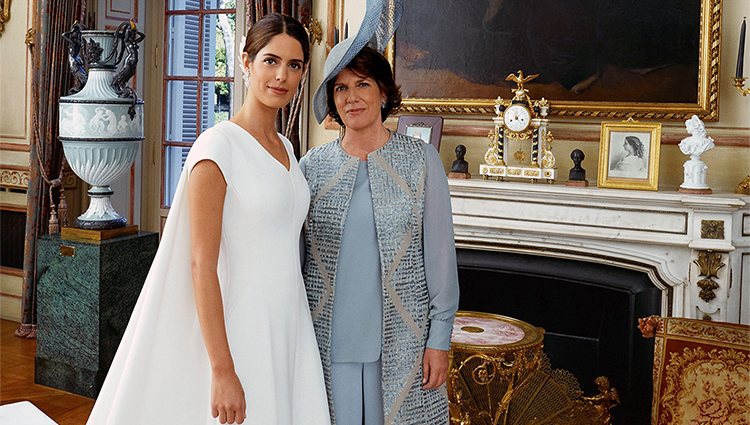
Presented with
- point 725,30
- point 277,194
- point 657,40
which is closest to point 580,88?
point 657,40

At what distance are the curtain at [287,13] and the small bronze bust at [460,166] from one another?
39.5 inches

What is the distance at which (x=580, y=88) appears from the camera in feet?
12.6

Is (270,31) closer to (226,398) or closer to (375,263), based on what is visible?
A: (375,263)

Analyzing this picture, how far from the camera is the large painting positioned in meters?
3.60

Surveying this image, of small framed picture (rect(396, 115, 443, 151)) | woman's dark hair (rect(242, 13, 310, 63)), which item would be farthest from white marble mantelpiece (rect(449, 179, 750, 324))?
woman's dark hair (rect(242, 13, 310, 63))

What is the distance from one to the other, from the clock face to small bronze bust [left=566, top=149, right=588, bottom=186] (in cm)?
27

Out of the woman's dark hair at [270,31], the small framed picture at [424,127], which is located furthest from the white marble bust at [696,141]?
the woman's dark hair at [270,31]

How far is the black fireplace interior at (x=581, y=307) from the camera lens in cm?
365

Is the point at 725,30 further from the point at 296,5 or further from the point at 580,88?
the point at 296,5

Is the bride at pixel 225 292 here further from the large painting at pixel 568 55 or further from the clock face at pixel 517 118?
the large painting at pixel 568 55

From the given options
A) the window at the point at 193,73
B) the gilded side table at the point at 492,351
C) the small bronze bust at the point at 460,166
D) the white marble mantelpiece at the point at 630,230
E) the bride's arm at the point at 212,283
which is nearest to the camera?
the bride's arm at the point at 212,283

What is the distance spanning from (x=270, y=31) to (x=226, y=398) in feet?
2.60

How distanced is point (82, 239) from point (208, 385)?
240 cm

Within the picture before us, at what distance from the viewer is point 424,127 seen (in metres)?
4.09
